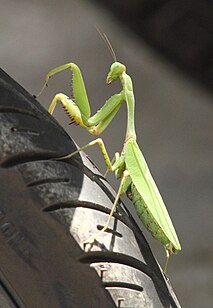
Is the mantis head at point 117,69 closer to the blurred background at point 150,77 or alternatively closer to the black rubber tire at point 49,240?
the black rubber tire at point 49,240

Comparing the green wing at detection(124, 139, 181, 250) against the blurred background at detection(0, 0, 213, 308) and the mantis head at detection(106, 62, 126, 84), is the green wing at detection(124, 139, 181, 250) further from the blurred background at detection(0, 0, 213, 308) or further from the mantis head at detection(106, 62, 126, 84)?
the blurred background at detection(0, 0, 213, 308)

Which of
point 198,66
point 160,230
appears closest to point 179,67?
point 198,66

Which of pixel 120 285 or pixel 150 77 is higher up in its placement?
pixel 150 77

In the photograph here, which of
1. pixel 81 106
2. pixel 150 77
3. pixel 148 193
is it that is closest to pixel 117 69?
pixel 81 106

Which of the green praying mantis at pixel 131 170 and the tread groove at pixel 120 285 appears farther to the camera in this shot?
the green praying mantis at pixel 131 170

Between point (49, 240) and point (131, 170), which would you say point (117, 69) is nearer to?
point (131, 170)

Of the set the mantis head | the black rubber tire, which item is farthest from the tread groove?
the mantis head

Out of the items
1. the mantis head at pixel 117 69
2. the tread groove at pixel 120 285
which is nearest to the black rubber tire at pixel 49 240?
the tread groove at pixel 120 285

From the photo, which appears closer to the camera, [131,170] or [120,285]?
[120,285]
